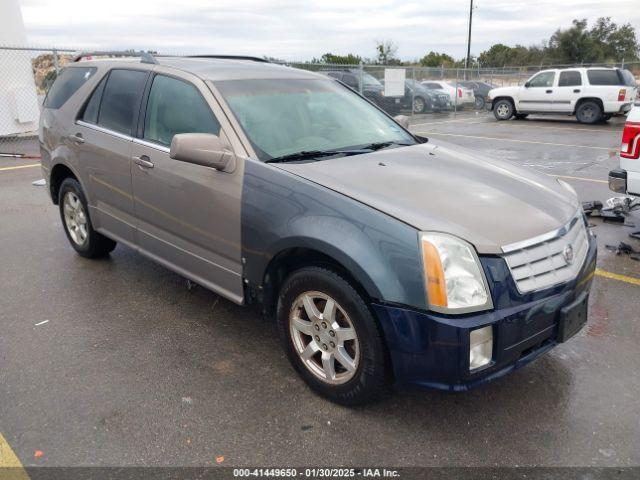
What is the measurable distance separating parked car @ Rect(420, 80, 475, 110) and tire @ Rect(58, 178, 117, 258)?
18.8 meters

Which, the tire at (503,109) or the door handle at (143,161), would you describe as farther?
the tire at (503,109)

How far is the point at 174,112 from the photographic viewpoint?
12.3 ft

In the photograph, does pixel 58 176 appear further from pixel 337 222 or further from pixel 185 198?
pixel 337 222

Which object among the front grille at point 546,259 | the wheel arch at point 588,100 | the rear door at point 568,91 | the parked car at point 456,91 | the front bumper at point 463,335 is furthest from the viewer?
the parked car at point 456,91

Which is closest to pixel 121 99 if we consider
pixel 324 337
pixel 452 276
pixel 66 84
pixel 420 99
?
pixel 66 84

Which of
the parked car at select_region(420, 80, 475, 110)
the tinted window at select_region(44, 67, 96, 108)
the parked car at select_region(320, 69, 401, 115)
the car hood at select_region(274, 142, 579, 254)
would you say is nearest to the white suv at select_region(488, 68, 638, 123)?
the parked car at select_region(420, 80, 475, 110)

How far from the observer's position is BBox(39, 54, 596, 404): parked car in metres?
2.50

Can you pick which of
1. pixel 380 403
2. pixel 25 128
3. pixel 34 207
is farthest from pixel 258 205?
pixel 25 128

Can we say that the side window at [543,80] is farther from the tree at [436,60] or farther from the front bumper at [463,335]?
the tree at [436,60]

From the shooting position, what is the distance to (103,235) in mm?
4832

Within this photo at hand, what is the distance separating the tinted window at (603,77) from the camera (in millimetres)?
17031

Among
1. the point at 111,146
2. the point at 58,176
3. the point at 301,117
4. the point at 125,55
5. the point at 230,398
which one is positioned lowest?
the point at 230,398

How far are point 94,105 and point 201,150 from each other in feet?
6.37

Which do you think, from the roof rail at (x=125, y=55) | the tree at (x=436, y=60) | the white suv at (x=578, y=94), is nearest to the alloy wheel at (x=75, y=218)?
the roof rail at (x=125, y=55)
